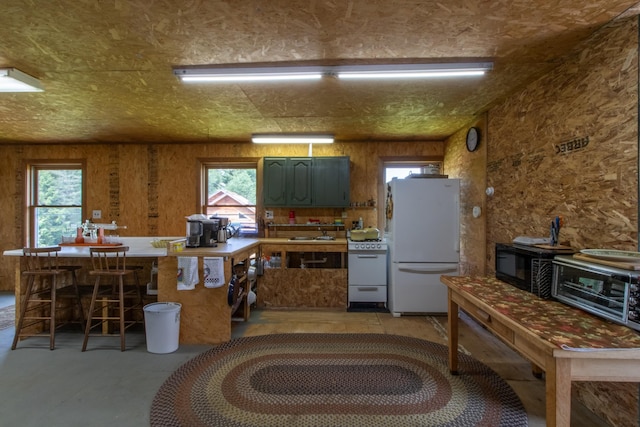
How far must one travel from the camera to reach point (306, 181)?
15.8 ft

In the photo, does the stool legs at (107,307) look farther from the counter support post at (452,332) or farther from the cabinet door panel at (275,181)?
the counter support post at (452,332)

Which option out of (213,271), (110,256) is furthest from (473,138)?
(110,256)

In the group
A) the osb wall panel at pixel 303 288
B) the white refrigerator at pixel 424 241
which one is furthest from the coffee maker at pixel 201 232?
the white refrigerator at pixel 424 241

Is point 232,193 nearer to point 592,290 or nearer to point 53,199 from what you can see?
point 53,199

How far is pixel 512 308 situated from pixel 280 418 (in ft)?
5.38

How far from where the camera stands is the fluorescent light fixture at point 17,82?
2539mm

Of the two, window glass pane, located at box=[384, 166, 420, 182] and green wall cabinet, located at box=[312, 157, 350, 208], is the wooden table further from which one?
window glass pane, located at box=[384, 166, 420, 182]

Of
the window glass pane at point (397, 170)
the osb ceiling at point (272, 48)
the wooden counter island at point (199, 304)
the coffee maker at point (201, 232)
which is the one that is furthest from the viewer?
the window glass pane at point (397, 170)

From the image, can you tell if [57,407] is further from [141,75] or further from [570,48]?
[570,48]

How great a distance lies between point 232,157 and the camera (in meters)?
5.11

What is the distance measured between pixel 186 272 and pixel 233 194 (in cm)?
249

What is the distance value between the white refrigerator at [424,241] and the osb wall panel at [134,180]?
2066 millimetres

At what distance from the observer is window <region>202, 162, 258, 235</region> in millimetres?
5219

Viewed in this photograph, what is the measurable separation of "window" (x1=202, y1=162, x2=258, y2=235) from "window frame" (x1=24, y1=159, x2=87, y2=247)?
2.13m
